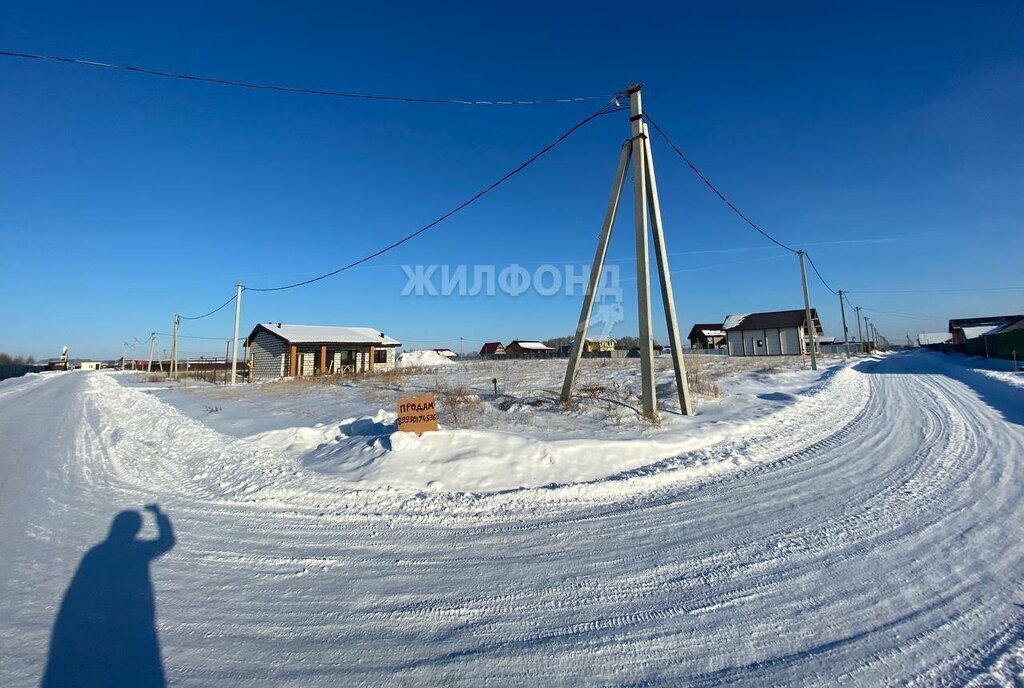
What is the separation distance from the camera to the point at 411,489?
5387 mm

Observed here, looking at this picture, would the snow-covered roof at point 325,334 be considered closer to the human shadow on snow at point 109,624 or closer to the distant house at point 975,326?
the human shadow on snow at point 109,624

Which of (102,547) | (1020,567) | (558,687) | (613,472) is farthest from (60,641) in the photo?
(1020,567)

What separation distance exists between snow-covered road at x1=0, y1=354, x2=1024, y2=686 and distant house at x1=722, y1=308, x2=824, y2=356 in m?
46.5

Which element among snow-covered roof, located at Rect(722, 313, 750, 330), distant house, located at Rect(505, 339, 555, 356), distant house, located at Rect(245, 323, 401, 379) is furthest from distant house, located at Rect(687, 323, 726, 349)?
distant house, located at Rect(245, 323, 401, 379)

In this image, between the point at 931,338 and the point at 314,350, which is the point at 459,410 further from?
the point at 931,338

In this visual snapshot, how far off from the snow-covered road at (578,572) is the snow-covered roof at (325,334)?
26.3 metres

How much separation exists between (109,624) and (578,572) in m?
3.08

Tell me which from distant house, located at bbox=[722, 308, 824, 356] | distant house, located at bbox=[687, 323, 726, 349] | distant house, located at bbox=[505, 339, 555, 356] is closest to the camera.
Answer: distant house, located at bbox=[722, 308, 824, 356]

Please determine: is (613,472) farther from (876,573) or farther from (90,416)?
(90,416)

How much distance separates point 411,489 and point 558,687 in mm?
3445

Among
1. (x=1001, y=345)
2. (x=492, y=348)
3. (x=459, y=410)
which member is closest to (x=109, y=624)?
(x=459, y=410)

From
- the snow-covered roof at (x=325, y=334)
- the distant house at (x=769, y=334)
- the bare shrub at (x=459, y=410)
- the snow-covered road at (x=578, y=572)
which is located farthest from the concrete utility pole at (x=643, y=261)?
the distant house at (x=769, y=334)

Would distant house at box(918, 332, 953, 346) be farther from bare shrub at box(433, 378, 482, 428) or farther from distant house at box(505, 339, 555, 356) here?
bare shrub at box(433, 378, 482, 428)

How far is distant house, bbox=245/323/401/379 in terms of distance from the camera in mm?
31422
